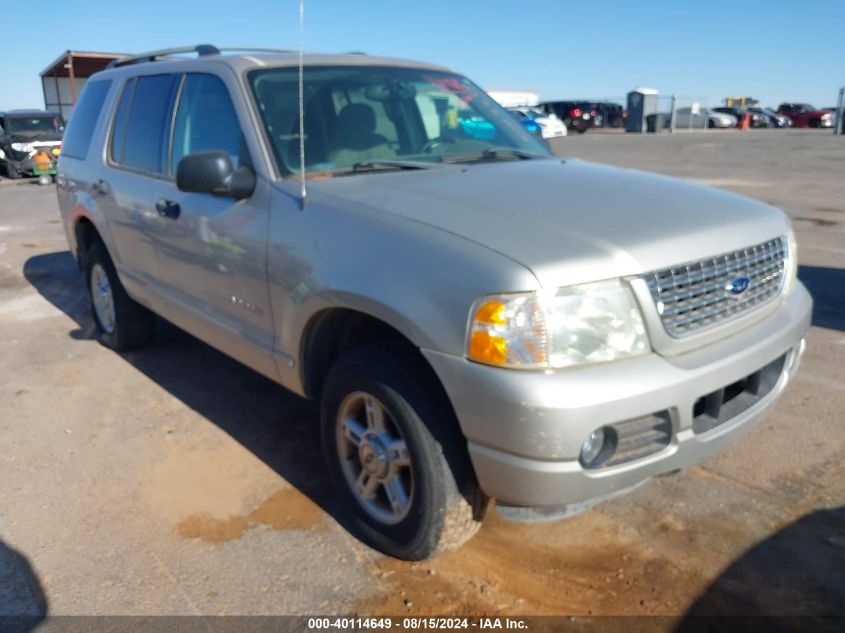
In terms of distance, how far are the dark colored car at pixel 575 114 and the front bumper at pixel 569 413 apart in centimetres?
4006

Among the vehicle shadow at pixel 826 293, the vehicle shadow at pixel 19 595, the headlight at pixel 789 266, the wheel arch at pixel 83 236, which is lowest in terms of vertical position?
the vehicle shadow at pixel 19 595

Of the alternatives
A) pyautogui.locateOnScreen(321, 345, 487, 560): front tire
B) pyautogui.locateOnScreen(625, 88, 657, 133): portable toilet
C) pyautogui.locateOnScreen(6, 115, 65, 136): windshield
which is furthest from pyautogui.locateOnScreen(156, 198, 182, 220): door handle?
pyautogui.locateOnScreen(625, 88, 657, 133): portable toilet

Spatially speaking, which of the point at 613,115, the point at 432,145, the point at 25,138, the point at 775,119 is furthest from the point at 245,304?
the point at 775,119

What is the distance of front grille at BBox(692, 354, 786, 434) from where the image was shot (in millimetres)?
2602

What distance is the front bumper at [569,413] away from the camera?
2277 millimetres

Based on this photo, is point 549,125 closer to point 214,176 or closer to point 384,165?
point 384,165

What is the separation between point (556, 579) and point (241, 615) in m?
1.14

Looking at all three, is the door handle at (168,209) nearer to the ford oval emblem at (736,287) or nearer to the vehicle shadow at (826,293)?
the ford oval emblem at (736,287)


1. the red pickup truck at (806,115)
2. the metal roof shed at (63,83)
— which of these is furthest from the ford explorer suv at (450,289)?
the red pickup truck at (806,115)

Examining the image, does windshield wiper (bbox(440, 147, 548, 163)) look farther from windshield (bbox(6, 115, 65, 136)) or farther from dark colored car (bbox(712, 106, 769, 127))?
dark colored car (bbox(712, 106, 769, 127))

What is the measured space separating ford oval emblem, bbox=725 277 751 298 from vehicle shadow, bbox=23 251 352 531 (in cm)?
179

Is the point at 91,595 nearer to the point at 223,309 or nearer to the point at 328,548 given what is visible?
the point at 328,548

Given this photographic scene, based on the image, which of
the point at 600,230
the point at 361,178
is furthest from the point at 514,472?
the point at 361,178

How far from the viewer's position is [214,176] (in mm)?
3229
